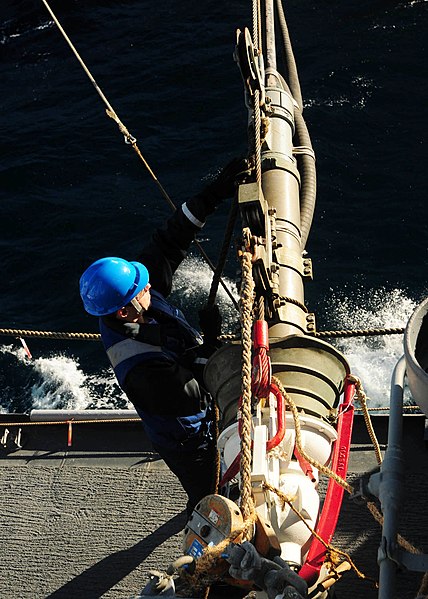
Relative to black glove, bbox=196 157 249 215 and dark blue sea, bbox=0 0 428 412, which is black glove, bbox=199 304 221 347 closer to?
black glove, bbox=196 157 249 215

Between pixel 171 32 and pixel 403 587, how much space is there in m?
16.1

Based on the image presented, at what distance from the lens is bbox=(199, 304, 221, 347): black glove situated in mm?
4820

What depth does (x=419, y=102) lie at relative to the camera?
1434 cm

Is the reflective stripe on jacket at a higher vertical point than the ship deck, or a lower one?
higher

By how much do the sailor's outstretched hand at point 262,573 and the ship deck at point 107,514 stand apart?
207 cm

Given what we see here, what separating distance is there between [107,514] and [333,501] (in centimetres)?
227

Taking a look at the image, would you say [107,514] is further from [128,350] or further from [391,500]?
[391,500]

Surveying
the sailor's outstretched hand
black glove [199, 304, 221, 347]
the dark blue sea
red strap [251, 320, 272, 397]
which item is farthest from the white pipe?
the dark blue sea

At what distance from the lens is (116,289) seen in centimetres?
435

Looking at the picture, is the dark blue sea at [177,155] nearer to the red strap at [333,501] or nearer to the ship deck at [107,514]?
the ship deck at [107,514]

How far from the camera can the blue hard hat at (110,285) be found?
14.3ft

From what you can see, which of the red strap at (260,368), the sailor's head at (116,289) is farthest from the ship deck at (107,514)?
the red strap at (260,368)

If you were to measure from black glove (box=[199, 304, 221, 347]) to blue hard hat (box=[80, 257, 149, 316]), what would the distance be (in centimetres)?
51

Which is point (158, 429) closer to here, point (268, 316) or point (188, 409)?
point (188, 409)
